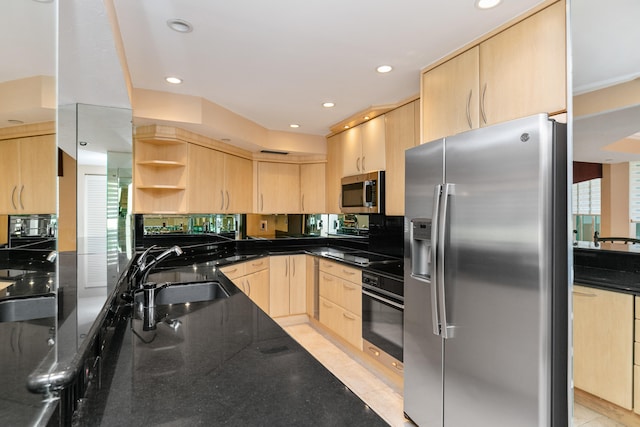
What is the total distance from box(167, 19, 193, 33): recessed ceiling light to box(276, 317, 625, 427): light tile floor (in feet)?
7.96

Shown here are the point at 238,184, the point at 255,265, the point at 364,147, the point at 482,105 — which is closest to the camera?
the point at 482,105

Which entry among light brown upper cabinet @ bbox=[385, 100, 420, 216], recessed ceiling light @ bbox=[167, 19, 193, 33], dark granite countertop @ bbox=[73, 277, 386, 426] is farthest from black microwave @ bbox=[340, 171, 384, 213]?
dark granite countertop @ bbox=[73, 277, 386, 426]

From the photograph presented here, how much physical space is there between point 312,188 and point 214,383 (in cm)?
363

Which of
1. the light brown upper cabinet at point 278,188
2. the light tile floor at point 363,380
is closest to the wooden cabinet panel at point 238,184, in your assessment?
the light brown upper cabinet at point 278,188

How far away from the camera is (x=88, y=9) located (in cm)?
125

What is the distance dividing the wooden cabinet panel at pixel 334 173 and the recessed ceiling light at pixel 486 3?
2.39 meters

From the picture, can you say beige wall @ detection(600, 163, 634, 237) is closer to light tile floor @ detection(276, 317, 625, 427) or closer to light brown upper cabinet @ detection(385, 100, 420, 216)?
light tile floor @ detection(276, 317, 625, 427)

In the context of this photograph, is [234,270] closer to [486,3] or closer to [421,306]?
[421,306]

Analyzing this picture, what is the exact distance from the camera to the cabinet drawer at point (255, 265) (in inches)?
136

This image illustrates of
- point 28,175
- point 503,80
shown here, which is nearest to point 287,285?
point 503,80

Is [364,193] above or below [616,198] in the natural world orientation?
above

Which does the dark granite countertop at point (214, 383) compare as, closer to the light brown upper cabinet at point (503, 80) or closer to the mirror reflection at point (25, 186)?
the mirror reflection at point (25, 186)

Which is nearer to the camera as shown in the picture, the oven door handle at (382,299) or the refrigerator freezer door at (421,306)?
the refrigerator freezer door at (421,306)

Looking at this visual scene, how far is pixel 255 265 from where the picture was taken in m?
3.63
